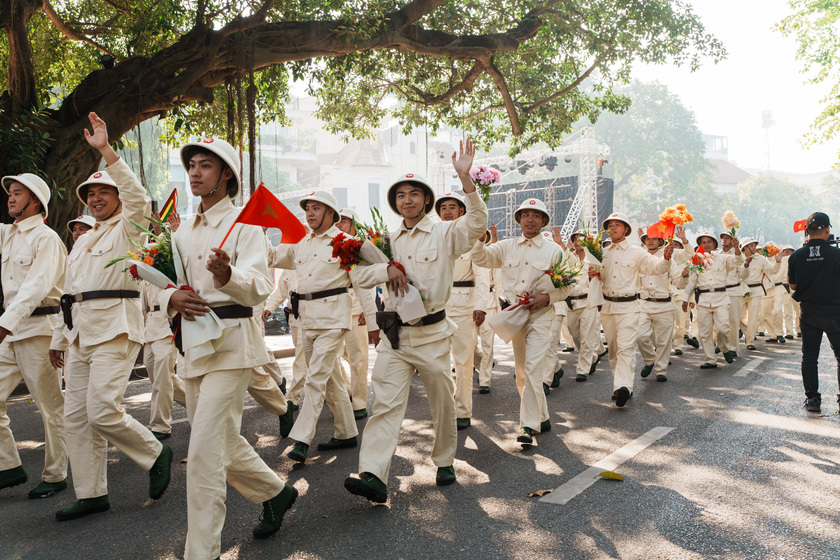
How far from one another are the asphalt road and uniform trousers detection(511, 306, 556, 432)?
28cm

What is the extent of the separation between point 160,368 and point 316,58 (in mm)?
6533

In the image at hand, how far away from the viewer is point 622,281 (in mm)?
8797

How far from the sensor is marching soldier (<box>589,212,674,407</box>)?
859 cm

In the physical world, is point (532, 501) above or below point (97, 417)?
below

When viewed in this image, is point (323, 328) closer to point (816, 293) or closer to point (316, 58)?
point (816, 293)

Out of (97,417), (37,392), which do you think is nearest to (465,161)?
(97,417)

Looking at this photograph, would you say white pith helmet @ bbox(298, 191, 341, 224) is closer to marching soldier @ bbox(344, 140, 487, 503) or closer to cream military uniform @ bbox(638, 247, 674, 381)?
marching soldier @ bbox(344, 140, 487, 503)

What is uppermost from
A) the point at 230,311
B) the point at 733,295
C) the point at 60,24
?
the point at 60,24

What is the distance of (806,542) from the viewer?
12.9ft

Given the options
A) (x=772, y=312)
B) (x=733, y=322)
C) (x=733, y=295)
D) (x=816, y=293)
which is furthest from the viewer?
(x=772, y=312)

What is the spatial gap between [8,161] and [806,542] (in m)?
9.47

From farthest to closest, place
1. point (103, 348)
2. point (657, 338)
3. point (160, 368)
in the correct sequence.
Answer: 1. point (657, 338)
2. point (160, 368)
3. point (103, 348)

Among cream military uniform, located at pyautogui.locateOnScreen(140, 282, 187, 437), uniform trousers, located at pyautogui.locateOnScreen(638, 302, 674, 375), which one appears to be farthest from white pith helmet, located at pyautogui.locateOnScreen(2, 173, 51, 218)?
uniform trousers, located at pyautogui.locateOnScreen(638, 302, 674, 375)

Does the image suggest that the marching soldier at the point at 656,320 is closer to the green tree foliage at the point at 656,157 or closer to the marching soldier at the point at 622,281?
the marching soldier at the point at 622,281
